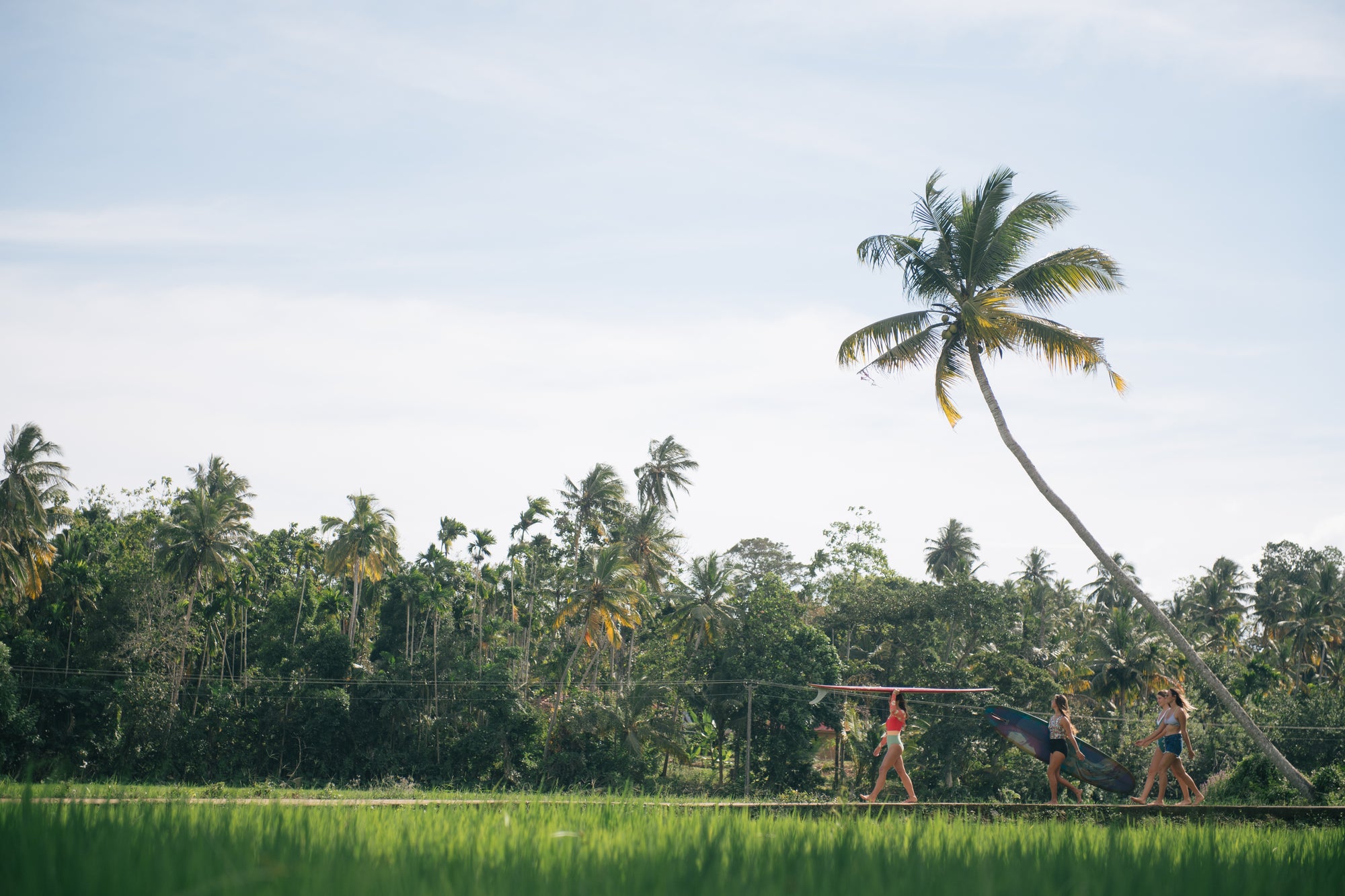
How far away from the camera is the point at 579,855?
357 centimetres

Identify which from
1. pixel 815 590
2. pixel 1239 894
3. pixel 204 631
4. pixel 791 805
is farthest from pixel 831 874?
pixel 815 590

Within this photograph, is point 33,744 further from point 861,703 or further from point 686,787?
point 861,703

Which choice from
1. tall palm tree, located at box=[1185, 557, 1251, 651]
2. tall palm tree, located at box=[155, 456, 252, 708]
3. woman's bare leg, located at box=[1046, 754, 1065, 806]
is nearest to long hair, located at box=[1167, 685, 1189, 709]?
woman's bare leg, located at box=[1046, 754, 1065, 806]

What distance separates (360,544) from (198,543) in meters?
6.94

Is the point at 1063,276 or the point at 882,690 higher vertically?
the point at 1063,276

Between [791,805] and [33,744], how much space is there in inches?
1488

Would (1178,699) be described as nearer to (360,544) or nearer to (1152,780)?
(1152,780)

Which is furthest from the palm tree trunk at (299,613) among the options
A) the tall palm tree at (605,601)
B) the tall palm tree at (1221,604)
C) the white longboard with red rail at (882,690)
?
the tall palm tree at (1221,604)

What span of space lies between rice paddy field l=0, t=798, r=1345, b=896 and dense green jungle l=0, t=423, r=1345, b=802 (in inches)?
1163

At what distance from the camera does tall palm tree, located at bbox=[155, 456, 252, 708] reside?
125ft

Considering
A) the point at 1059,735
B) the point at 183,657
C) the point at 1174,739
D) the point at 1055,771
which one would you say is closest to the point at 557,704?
the point at 183,657

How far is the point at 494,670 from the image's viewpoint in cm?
4062

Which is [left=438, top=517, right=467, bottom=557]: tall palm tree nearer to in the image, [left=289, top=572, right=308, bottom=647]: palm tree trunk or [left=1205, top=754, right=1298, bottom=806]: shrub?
[left=289, top=572, right=308, bottom=647]: palm tree trunk

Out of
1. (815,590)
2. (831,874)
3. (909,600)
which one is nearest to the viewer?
(831,874)
